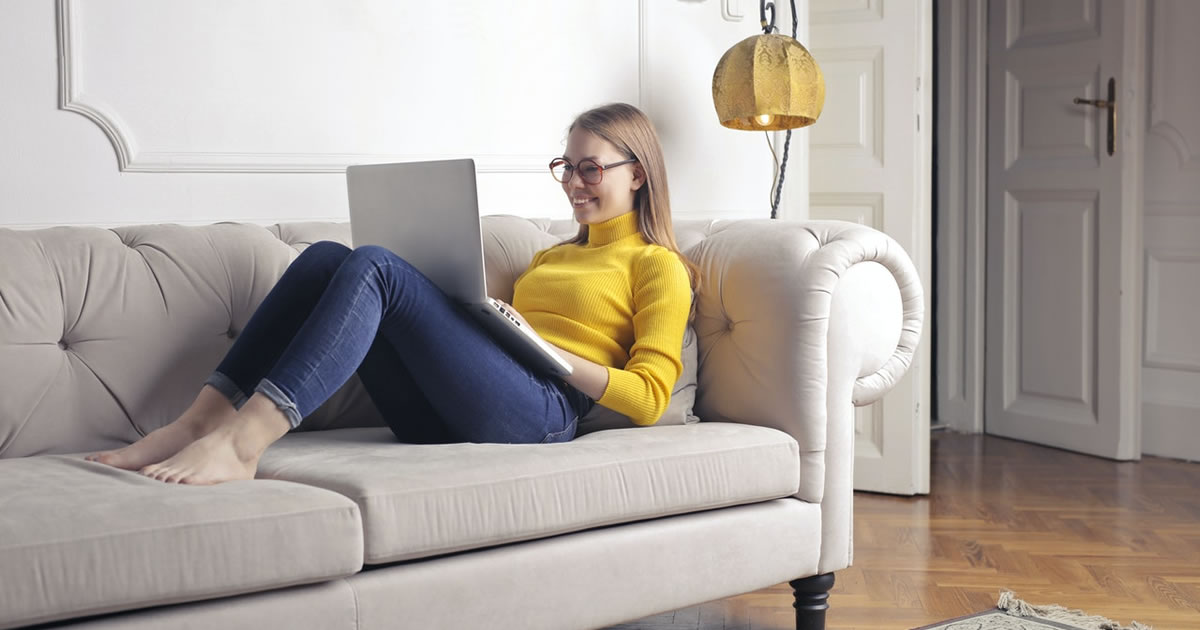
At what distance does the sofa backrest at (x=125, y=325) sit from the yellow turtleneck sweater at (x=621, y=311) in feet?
0.57

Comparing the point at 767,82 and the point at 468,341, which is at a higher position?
the point at 767,82

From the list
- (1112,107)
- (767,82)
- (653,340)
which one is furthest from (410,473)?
(1112,107)

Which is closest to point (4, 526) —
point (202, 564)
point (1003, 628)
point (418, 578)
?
point (202, 564)

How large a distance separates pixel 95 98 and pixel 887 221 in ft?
7.29

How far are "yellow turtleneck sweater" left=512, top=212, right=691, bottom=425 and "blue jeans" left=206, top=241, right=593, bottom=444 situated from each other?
0.39 ft

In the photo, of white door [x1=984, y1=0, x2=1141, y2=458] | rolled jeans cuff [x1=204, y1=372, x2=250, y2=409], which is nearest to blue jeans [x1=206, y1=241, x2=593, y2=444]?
rolled jeans cuff [x1=204, y1=372, x2=250, y2=409]

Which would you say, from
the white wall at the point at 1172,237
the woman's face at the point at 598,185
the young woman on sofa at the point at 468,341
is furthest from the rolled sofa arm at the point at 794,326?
the white wall at the point at 1172,237

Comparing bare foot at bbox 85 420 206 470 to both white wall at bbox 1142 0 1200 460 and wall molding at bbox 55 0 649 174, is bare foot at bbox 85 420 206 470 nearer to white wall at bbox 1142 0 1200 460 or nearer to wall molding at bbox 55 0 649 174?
wall molding at bbox 55 0 649 174

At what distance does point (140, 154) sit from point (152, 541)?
1.27 meters

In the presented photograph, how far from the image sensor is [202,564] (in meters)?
1.51

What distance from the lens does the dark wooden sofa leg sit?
7.29 feet

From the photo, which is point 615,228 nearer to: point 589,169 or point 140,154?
point 589,169

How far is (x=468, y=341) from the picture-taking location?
196 cm

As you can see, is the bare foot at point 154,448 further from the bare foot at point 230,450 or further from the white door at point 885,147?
the white door at point 885,147
